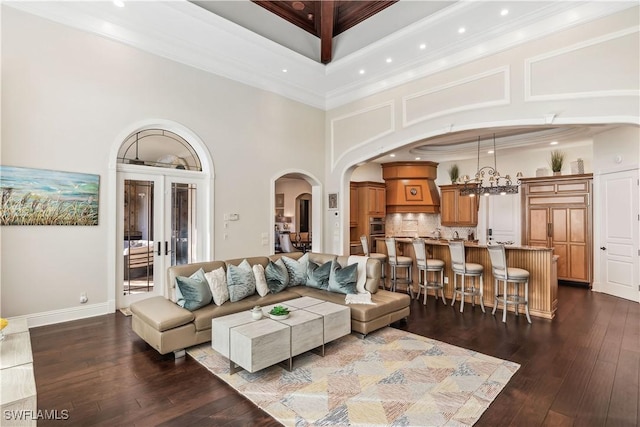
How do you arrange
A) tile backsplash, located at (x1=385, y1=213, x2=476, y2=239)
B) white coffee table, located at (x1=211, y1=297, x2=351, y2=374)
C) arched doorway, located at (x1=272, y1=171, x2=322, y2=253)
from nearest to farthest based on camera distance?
white coffee table, located at (x1=211, y1=297, x2=351, y2=374), tile backsplash, located at (x1=385, y1=213, x2=476, y2=239), arched doorway, located at (x1=272, y1=171, x2=322, y2=253)

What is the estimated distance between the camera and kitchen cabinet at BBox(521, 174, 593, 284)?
7.20 metres

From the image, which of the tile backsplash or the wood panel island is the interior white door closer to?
the wood panel island

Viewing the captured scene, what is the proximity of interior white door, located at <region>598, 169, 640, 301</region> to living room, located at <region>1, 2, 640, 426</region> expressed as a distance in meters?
0.36

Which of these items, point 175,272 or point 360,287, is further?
point 360,287

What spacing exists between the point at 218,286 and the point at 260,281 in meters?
0.65

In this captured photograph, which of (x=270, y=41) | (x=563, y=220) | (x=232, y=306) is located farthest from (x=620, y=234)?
(x=270, y=41)

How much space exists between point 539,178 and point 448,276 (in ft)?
12.9

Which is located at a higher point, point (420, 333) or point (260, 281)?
point (260, 281)

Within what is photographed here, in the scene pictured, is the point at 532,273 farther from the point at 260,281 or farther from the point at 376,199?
the point at 376,199

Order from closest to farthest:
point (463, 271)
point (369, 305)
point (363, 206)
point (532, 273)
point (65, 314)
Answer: point (369, 305), point (65, 314), point (532, 273), point (463, 271), point (363, 206)

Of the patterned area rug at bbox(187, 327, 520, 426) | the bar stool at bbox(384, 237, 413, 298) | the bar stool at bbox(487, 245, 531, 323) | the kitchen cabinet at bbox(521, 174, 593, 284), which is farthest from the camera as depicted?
the kitchen cabinet at bbox(521, 174, 593, 284)

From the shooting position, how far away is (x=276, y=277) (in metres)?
4.81

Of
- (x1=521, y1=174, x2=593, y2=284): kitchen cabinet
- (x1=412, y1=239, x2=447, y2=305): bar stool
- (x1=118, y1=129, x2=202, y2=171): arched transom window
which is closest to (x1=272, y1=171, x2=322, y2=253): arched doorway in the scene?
(x1=412, y1=239, x2=447, y2=305): bar stool

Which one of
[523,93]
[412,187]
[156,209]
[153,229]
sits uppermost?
[523,93]
